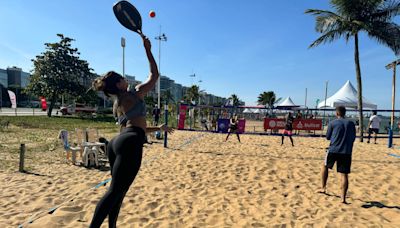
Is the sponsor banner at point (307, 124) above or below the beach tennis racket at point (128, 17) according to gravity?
below

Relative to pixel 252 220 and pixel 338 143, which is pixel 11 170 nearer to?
pixel 252 220

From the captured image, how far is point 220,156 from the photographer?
778 cm

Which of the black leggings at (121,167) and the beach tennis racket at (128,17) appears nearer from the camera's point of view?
the black leggings at (121,167)

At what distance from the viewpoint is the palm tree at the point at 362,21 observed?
1223 centimetres

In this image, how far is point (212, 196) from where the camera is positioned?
168 inches

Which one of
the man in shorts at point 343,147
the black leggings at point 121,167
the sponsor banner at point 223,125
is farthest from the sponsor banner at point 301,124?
the black leggings at point 121,167

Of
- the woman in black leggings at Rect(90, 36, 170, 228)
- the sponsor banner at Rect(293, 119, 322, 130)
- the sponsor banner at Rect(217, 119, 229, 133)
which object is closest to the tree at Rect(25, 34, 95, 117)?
the sponsor banner at Rect(217, 119, 229, 133)

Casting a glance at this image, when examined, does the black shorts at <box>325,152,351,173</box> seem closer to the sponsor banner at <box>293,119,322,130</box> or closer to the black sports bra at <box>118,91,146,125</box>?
the black sports bra at <box>118,91,146,125</box>

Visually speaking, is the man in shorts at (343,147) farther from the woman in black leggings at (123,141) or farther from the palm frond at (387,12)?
the palm frond at (387,12)

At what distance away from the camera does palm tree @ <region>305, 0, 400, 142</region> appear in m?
12.2

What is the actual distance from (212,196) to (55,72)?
28551mm

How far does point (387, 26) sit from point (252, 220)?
13675 millimetres

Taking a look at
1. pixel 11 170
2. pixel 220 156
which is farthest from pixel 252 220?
pixel 11 170

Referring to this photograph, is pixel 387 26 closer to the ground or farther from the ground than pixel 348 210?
farther from the ground
